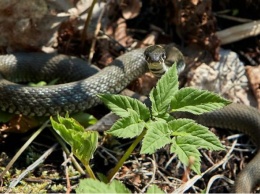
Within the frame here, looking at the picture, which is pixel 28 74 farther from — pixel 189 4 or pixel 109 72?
pixel 189 4

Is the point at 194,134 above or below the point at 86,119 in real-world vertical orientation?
above

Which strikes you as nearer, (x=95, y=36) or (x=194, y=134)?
(x=194, y=134)

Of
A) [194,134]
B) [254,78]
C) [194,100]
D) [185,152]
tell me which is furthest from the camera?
[254,78]

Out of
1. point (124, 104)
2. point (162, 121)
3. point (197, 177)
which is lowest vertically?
point (197, 177)

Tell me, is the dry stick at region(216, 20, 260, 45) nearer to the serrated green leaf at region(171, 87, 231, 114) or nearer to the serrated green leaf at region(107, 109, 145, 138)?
the serrated green leaf at region(171, 87, 231, 114)

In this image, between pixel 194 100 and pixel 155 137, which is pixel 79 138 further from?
pixel 194 100

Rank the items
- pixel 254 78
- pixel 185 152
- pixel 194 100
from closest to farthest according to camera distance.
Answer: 1. pixel 185 152
2. pixel 194 100
3. pixel 254 78

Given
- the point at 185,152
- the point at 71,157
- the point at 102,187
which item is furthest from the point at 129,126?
the point at 71,157

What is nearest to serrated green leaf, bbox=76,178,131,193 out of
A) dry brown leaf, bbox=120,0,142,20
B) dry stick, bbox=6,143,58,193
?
dry stick, bbox=6,143,58,193

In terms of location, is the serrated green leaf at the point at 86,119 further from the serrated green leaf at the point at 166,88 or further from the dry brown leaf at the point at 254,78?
the dry brown leaf at the point at 254,78
